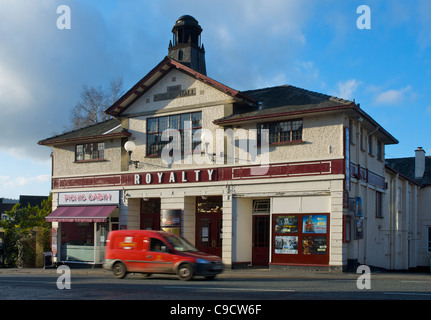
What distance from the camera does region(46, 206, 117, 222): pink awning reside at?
26.2 meters

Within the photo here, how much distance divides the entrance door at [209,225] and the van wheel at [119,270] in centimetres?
733

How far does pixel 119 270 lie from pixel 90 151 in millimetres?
11804

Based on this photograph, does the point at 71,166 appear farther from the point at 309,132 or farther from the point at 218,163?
the point at 309,132

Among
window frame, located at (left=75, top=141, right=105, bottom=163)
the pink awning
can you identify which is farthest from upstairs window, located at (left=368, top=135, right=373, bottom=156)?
window frame, located at (left=75, top=141, right=105, bottom=163)

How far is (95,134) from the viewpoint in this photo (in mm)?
27766

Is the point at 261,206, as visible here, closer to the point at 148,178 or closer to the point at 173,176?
the point at 173,176

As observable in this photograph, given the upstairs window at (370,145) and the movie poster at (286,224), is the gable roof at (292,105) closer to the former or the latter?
the upstairs window at (370,145)

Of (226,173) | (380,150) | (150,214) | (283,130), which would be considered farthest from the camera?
(150,214)

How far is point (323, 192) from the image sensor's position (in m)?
20.7

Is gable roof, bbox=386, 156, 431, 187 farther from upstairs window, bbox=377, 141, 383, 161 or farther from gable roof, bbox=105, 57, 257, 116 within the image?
gable roof, bbox=105, 57, 257, 116

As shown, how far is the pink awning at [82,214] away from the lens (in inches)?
1033

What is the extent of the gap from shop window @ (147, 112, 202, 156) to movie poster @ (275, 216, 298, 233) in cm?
542

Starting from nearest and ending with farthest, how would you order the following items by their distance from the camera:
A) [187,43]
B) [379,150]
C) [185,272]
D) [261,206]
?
[185,272]
[261,206]
[379,150]
[187,43]

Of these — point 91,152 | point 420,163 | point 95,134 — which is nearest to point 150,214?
point 91,152
